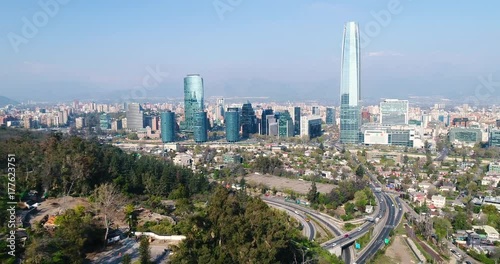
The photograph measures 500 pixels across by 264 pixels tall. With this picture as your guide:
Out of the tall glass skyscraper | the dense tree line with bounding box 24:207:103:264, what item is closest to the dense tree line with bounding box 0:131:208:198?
the dense tree line with bounding box 24:207:103:264

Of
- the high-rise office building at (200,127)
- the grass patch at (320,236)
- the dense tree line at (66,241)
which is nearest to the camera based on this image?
the dense tree line at (66,241)

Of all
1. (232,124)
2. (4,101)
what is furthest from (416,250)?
(4,101)

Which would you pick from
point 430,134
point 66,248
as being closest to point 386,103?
point 430,134

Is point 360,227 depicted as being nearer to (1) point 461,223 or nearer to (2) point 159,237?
(1) point 461,223

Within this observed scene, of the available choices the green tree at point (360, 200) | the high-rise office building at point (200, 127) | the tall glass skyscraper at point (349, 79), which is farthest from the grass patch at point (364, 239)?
the high-rise office building at point (200, 127)

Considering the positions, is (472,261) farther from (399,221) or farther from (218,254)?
(218,254)

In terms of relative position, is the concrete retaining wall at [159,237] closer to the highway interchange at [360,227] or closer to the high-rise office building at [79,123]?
the highway interchange at [360,227]
